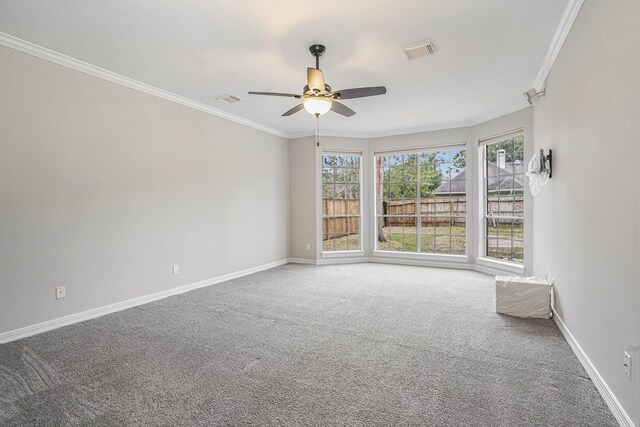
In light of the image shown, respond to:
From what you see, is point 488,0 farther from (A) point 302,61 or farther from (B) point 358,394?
(B) point 358,394

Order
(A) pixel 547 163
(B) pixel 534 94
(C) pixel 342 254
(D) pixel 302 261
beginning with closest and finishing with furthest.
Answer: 1. (A) pixel 547 163
2. (B) pixel 534 94
3. (D) pixel 302 261
4. (C) pixel 342 254

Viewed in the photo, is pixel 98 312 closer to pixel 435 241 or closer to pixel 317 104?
pixel 317 104

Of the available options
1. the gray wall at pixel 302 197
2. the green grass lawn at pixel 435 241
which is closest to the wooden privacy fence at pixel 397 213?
the green grass lawn at pixel 435 241

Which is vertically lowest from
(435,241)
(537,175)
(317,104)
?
(435,241)

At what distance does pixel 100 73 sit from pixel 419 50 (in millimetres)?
3339

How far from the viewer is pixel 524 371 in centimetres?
229

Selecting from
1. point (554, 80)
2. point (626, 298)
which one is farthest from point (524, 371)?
point (554, 80)

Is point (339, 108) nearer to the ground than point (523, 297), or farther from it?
farther from it

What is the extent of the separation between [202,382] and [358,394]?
40.9 inches

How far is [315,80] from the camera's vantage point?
2.88m

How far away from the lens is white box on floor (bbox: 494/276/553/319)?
10.8 feet

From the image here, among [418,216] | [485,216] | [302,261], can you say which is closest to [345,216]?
[302,261]

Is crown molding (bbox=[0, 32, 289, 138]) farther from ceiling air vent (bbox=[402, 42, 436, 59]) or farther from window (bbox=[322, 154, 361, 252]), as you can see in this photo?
ceiling air vent (bbox=[402, 42, 436, 59])

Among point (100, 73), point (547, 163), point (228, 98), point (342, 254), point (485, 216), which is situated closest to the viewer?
point (547, 163)
